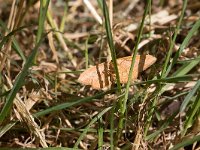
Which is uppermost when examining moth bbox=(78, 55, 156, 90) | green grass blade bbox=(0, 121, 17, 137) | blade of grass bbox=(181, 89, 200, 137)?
moth bbox=(78, 55, 156, 90)

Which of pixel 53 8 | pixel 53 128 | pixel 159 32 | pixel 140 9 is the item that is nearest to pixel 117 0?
pixel 140 9

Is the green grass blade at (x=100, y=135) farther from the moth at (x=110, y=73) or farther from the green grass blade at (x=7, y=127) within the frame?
the green grass blade at (x=7, y=127)

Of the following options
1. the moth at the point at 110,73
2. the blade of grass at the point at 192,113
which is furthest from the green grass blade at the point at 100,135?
the blade of grass at the point at 192,113

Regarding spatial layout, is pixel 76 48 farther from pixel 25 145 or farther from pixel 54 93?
pixel 25 145

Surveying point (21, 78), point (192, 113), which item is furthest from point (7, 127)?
point (192, 113)

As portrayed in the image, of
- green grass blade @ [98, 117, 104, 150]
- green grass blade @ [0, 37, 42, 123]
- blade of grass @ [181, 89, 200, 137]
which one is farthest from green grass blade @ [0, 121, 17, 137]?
blade of grass @ [181, 89, 200, 137]

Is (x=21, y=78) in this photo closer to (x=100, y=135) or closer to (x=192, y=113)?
(x=100, y=135)

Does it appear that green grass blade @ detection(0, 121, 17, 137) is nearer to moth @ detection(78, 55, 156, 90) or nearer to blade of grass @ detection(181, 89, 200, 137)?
moth @ detection(78, 55, 156, 90)

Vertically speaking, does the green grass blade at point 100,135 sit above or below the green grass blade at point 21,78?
below

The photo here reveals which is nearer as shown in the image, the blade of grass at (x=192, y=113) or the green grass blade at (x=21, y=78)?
the green grass blade at (x=21, y=78)

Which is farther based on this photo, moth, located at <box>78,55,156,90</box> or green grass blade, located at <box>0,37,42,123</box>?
moth, located at <box>78,55,156,90</box>

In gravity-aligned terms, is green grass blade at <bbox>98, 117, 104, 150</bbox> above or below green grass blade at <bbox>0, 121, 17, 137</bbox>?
below
